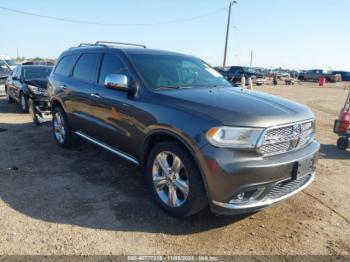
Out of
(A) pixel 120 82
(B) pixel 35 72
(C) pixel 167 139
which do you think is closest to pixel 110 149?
(A) pixel 120 82

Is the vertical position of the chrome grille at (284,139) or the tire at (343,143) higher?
the chrome grille at (284,139)

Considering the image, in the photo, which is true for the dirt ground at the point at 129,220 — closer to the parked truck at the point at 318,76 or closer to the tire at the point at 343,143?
the tire at the point at 343,143

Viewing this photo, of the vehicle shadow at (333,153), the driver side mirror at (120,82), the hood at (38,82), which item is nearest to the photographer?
the driver side mirror at (120,82)

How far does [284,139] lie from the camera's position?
10.9 feet

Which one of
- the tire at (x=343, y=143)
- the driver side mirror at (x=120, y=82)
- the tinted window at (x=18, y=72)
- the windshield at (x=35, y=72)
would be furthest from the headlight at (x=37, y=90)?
the tire at (x=343, y=143)

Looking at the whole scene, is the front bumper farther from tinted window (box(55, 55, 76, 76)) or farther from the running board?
tinted window (box(55, 55, 76, 76))

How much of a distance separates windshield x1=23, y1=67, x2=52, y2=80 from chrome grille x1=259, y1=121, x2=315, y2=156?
378 inches

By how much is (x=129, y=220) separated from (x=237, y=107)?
1.71 metres

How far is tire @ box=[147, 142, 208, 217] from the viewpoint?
332cm

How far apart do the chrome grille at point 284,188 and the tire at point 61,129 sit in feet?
13.2

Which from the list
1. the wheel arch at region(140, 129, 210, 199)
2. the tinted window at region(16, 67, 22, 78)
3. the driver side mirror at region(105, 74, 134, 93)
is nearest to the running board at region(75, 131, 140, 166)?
the wheel arch at region(140, 129, 210, 199)

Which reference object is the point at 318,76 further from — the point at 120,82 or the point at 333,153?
the point at 120,82

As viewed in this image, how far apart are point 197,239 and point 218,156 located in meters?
0.92

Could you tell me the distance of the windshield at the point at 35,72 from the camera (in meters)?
10.9
